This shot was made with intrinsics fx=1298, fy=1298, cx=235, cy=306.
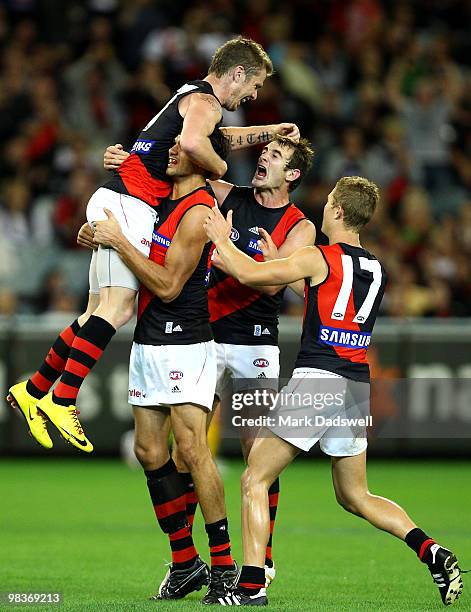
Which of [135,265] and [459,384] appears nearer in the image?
[135,265]

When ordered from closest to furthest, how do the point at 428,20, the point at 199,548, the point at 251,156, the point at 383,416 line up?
the point at 199,548 < the point at 383,416 < the point at 251,156 < the point at 428,20

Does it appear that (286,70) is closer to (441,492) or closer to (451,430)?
(451,430)

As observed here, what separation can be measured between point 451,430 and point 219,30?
21.1 feet

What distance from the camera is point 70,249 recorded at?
15273 millimetres

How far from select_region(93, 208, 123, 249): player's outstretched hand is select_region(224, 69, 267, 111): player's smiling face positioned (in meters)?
1.00

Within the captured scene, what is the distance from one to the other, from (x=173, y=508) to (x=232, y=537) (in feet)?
8.15

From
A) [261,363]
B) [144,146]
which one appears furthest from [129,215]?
[261,363]

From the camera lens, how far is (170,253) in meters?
7.10

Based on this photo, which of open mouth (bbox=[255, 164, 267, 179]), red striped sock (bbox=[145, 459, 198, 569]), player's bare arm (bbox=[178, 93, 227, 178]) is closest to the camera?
player's bare arm (bbox=[178, 93, 227, 178])

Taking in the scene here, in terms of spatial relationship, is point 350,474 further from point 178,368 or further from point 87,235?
point 87,235

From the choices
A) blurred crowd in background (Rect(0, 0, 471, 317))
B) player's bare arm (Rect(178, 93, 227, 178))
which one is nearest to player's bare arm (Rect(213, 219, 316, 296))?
player's bare arm (Rect(178, 93, 227, 178))

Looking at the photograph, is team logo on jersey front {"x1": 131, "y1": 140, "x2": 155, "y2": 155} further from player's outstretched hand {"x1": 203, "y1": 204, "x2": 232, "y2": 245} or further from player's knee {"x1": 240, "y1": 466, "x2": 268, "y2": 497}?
player's knee {"x1": 240, "y1": 466, "x2": 268, "y2": 497}

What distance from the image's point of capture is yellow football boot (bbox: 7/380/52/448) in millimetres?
6992

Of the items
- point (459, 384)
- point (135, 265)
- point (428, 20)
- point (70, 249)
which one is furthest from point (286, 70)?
point (135, 265)
